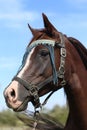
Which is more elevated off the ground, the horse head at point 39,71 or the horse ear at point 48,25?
the horse ear at point 48,25

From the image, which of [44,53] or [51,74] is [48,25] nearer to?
[44,53]

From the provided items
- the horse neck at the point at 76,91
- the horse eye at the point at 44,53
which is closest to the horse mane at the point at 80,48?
the horse neck at the point at 76,91

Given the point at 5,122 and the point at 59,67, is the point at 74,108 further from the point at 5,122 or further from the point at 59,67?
the point at 5,122

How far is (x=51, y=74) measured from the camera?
5930 millimetres

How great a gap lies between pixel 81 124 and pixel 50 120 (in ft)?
5.44

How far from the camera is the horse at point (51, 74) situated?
575 centimetres

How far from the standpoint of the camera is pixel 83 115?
237 inches

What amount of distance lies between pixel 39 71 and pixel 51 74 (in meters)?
0.17

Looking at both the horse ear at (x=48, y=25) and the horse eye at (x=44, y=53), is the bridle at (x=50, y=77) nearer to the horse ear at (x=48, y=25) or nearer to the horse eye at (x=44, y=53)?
the horse eye at (x=44, y=53)

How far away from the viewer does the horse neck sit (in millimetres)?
6029

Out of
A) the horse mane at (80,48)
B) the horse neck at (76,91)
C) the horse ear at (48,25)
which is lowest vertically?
the horse neck at (76,91)

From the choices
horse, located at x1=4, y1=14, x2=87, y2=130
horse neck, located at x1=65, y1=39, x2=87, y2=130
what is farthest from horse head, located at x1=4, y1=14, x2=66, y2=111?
horse neck, located at x1=65, y1=39, x2=87, y2=130

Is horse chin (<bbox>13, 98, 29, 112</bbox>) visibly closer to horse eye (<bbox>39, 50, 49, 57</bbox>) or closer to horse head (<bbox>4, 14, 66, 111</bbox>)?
horse head (<bbox>4, 14, 66, 111</bbox>)

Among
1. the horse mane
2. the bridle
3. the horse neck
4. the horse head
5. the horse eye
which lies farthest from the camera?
the horse mane
